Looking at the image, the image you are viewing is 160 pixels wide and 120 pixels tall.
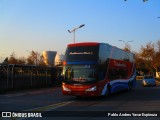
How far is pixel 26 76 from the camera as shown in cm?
3925

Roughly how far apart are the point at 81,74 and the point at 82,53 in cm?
138

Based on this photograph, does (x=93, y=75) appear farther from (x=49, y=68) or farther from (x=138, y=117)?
(x=49, y=68)

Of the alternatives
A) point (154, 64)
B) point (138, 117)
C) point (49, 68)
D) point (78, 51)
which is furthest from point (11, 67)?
point (154, 64)

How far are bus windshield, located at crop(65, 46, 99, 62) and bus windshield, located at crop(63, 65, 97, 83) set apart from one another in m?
0.54

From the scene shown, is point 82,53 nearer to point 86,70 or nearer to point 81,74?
point 86,70

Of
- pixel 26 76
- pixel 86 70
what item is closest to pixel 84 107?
pixel 86 70

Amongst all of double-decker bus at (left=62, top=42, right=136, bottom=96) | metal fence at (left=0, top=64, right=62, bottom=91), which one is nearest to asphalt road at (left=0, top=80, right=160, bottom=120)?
double-decker bus at (left=62, top=42, right=136, bottom=96)

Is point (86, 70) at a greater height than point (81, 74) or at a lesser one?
greater

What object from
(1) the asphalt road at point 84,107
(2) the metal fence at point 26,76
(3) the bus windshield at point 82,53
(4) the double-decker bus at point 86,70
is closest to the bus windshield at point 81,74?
(4) the double-decker bus at point 86,70

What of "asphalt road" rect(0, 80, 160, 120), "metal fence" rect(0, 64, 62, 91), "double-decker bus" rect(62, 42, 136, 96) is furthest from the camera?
"metal fence" rect(0, 64, 62, 91)

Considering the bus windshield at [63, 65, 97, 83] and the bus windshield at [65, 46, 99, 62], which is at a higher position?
the bus windshield at [65, 46, 99, 62]

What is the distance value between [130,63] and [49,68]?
13692 millimetres

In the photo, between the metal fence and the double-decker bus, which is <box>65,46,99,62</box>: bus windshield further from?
the metal fence

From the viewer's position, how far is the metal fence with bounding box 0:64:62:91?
3528 centimetres
